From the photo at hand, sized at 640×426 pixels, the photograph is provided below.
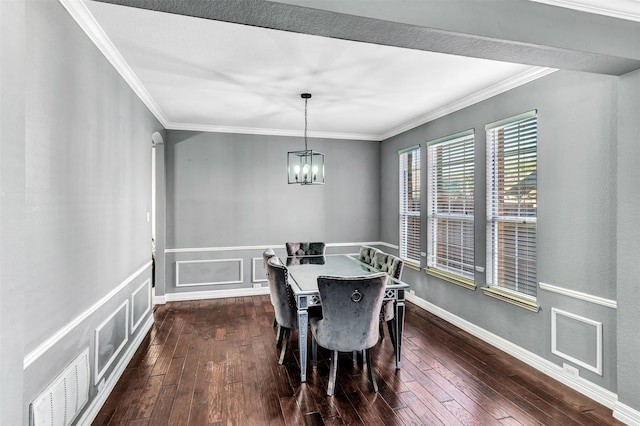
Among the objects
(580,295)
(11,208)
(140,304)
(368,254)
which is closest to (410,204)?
(368,254)

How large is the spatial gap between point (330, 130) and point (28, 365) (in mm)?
4772

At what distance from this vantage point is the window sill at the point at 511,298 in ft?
9.93

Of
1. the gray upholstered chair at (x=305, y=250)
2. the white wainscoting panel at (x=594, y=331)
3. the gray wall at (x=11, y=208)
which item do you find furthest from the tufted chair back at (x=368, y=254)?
the gray wall at (x=11, y=208)

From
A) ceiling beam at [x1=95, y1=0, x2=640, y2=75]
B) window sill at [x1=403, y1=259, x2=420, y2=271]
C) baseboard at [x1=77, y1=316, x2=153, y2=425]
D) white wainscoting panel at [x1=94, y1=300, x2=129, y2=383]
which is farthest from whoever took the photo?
window sill at [x1=403, y1=259, x2=420, y2=271]

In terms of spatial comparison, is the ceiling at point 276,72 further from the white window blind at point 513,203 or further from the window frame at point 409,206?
the window frame at point 409,206

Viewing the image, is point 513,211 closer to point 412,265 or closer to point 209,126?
point 412,265

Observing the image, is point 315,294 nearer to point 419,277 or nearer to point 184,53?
point 184,53

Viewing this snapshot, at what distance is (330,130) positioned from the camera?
219 inches

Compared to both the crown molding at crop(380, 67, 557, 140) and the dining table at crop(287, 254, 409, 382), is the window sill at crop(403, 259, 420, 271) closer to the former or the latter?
the dining table at crop(287, 254, 409, 382)

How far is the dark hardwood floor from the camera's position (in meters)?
2.32

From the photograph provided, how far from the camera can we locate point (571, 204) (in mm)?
2725

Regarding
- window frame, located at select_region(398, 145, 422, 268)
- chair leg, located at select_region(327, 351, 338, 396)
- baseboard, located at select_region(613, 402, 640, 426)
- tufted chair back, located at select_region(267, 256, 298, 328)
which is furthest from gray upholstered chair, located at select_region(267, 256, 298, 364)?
window frame, located at select_region(398, 145, 422, 268)

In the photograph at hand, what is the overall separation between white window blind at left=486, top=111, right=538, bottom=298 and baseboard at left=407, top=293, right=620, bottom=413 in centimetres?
54

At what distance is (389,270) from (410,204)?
6.40ft
